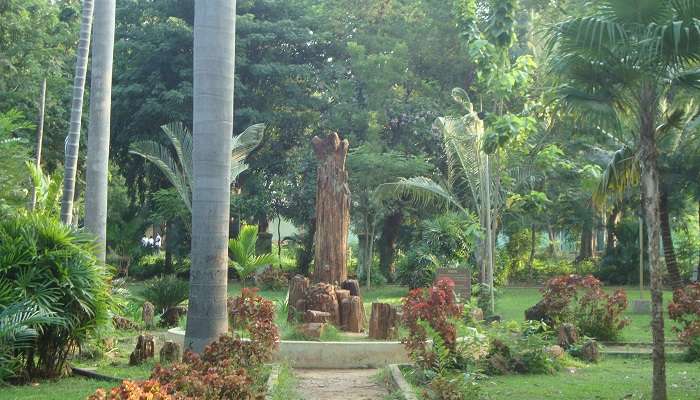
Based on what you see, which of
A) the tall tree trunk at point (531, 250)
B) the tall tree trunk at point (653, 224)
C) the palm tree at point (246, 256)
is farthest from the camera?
the tall tree trunk at point (531, 250)

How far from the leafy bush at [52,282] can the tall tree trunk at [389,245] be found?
65.8 ft

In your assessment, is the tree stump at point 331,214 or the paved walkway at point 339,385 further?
the tree stump at point 331,214

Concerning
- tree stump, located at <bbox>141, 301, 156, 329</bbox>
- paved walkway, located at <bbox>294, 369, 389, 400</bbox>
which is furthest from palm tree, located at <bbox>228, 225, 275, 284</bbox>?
paved walkway, located at <bbox>294, 369, 389, 400</bbox>

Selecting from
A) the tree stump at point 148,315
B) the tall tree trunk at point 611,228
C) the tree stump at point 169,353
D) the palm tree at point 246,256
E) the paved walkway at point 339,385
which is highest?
the tall tree trunk at point 611,228

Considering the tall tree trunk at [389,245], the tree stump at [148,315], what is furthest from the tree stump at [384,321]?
the tall tree trunk at [389,245]

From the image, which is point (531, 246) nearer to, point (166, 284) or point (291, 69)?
point (291, 69)

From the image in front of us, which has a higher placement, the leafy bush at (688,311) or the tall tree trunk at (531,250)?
the tall tree trunk at (531,250)

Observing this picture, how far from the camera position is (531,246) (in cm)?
3266

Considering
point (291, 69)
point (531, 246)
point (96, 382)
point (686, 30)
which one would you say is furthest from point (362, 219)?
point (686, 30)

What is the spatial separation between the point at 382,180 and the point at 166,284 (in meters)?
10.4

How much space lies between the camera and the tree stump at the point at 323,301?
13836 millimetres

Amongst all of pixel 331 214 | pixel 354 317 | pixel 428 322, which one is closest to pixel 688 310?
pixel 428 322

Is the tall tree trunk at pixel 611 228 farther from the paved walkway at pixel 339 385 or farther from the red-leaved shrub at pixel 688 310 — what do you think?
the paved walkway at pixel 339 385

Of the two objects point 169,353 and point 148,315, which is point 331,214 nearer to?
point 148,315
